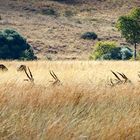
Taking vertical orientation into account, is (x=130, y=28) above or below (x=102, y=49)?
above

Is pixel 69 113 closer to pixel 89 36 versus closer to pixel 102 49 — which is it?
pixel 102 49

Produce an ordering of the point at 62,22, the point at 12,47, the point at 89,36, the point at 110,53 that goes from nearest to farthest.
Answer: the point at 110,53 < the point at 12,47 < the point at 89,36 < the point at 62,22

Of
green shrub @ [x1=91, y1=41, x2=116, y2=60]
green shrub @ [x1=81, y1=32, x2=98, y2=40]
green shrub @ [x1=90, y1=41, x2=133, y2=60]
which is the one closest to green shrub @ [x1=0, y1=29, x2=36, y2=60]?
green shrub @ [x1=91, y1=41, x2=116, y2=60]

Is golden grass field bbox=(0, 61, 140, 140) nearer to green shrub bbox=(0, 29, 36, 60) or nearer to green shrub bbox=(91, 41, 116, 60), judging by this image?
green shrub bbox=(0, 29, 36, 60)

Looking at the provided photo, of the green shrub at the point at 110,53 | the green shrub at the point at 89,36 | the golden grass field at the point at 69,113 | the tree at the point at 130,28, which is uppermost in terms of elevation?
the golden grass field at the point at 69,113

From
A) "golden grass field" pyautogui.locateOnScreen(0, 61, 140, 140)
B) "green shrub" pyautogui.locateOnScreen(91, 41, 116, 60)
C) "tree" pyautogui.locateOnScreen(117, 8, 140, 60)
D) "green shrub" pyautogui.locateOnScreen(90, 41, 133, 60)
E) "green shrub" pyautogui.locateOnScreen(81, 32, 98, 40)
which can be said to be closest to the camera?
"golden grass field" pyautogui.locateOnScreen(0, 61, 140, 140)

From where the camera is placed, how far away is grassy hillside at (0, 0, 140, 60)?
7725 cm

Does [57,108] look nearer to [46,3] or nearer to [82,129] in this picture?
[82,129]

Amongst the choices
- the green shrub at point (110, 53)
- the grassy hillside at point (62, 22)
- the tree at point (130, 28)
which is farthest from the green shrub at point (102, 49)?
the grassy hillside at point (62, 22)

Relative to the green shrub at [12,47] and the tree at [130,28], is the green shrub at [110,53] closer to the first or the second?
the tree at [130,28]

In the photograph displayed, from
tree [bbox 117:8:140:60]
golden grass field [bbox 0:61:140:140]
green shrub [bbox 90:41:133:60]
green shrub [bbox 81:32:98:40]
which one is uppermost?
golden grass field [bbox 0:61:140:140]

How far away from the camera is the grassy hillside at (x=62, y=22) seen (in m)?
77.2

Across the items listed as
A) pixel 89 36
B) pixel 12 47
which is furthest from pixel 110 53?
pixel 89 36

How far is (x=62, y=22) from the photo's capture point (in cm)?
9588
